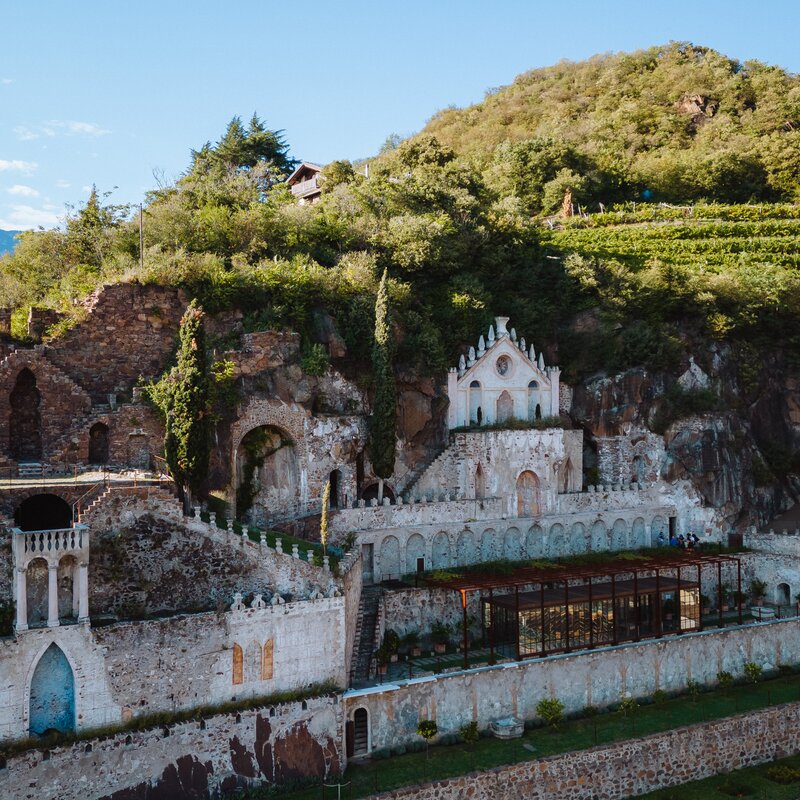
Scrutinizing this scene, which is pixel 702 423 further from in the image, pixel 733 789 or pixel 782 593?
pixel 733 789

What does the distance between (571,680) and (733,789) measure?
6.57m

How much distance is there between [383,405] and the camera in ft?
123

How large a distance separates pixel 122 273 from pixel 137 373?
5698 millimetres

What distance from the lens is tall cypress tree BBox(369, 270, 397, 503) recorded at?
123 feet

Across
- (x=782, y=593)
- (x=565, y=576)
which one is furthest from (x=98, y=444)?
(x=782, y=593)

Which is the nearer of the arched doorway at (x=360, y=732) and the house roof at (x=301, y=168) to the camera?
the arched doorway at (x=360, y=732)

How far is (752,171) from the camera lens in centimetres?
7206

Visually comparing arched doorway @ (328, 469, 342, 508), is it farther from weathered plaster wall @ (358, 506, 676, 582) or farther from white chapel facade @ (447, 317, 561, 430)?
white chapel facade @ (447, 317, 561, 430)

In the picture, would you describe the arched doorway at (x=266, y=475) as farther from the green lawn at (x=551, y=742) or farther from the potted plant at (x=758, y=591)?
the potted plant at (x=758, y=591)

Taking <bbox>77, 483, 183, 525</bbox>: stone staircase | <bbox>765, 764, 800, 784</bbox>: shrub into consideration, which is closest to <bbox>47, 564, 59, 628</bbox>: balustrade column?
<bbox>77, 483, 183, 525</bbox>: stone staircase

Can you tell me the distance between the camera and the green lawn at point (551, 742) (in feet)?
85.8

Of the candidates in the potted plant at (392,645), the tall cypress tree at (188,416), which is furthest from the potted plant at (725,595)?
the tall cypress tree at (188,416)

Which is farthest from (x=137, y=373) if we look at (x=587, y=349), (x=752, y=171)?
(x=752, y=171)

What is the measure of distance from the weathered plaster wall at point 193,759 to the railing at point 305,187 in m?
46.1
